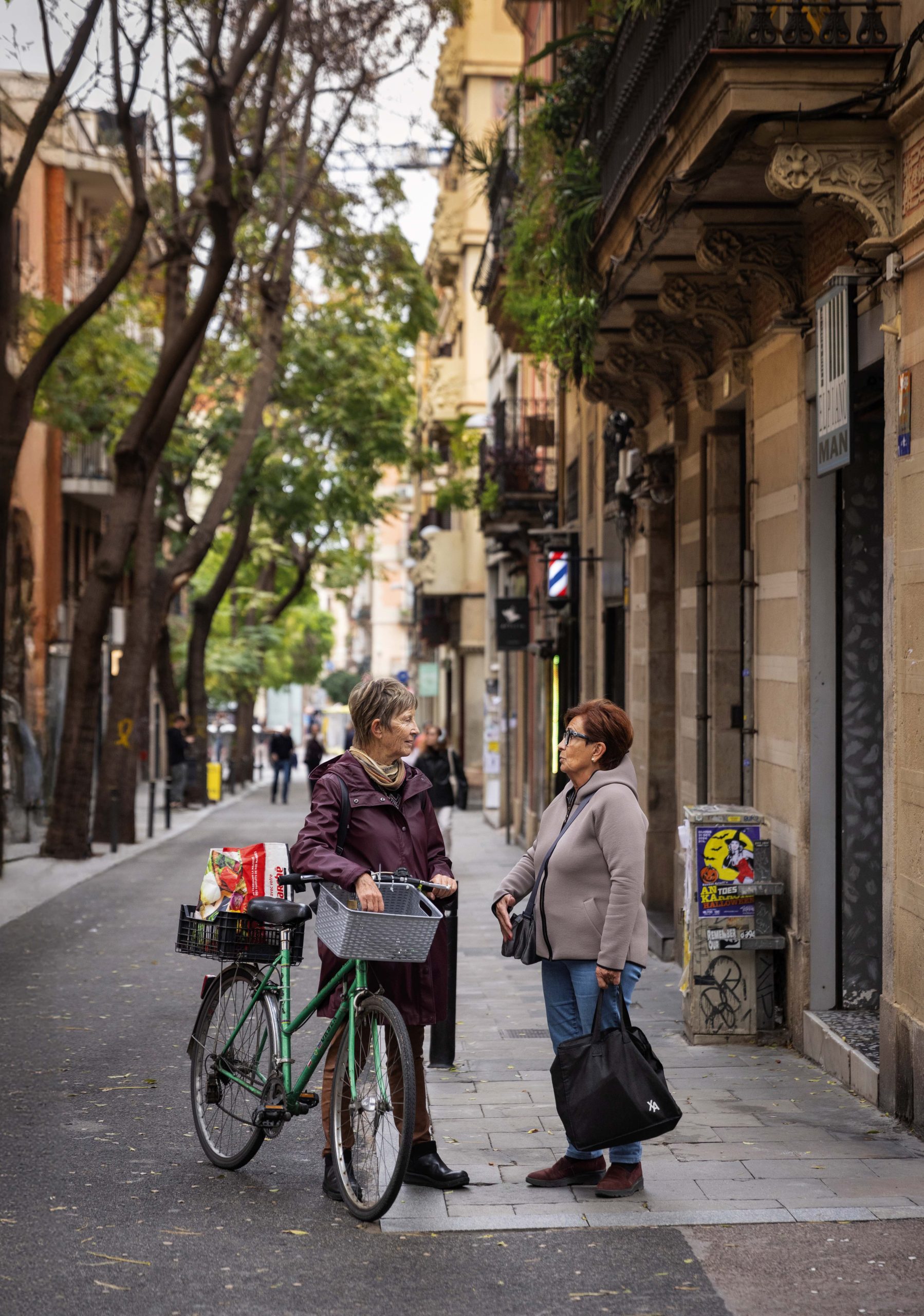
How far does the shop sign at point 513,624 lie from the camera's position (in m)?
25.7

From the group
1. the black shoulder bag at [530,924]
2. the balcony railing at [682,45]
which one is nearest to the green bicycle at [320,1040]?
the black shoulder bag at [530,924]

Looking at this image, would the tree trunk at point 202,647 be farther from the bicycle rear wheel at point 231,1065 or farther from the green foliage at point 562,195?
the bicycle rear wheel at point 231,1065

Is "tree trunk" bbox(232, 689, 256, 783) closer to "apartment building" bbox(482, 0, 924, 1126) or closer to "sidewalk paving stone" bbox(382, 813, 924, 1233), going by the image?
"apartment building" bbox(482, 0, 924, 1126)

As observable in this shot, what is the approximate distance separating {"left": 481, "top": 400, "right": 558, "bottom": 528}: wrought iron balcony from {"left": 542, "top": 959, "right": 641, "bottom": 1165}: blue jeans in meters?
18.4

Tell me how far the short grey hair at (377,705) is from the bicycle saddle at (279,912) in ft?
2.16

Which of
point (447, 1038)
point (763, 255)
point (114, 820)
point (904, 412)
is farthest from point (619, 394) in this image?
point (114, 820)

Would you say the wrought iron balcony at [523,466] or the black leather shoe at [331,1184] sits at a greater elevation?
the wrought iron balcony at [523,466]

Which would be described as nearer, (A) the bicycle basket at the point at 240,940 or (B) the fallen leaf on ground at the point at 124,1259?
(B) the fallen leaf on ground at the point at 124,1259

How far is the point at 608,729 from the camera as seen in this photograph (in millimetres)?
6465

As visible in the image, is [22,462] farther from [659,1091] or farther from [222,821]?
[659,1091]

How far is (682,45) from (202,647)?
1127 inches

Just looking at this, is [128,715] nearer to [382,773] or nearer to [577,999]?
[382,773]

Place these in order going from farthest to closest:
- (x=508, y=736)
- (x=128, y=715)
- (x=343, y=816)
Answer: (x=508, y=736) → (x=128, y=715) → (x=343, y=816)

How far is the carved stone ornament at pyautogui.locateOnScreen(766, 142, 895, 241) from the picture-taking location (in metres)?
7.63
